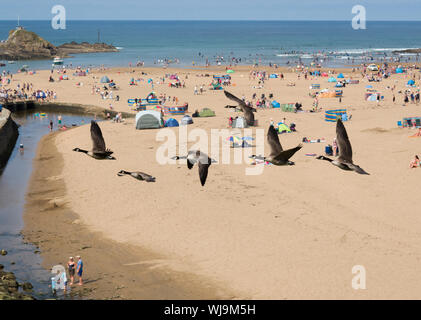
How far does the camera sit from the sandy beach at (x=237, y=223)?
61.8 feet

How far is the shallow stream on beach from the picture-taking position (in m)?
20.6

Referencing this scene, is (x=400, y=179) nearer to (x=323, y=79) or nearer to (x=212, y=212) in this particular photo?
(x=212, y=212)

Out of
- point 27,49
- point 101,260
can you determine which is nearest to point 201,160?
point 101,260

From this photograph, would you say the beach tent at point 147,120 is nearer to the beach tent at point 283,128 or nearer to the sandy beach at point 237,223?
the sandy beach at point 237,223

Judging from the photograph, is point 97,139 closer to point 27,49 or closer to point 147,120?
point 147,120

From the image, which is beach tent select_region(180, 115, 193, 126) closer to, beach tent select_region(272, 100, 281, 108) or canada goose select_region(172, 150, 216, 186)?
beach tent select_region(272, 100, 281, 108)

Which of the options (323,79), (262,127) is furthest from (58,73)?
(262,127)

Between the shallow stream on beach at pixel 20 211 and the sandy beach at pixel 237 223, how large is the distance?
642mm

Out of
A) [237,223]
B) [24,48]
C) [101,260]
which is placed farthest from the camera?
[24,48]

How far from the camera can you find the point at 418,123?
3900 centimetres

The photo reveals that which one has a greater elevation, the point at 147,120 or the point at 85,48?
the point at 85,48

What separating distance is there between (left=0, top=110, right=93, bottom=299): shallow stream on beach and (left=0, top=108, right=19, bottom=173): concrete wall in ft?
1.35

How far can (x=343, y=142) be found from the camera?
1358 centimetres

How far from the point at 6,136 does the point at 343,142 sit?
116 ft
